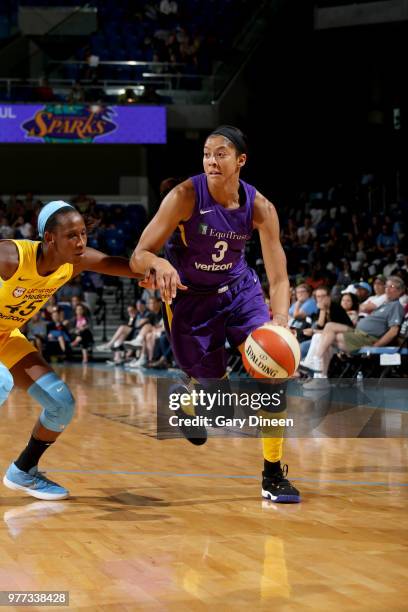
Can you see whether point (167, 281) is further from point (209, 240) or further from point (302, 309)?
point (302, 309)

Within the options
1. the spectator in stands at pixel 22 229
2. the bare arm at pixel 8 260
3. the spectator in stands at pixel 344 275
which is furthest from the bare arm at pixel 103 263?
the spectator in stands at pixel 22 229

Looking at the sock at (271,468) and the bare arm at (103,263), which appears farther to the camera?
the sock at (271,468)

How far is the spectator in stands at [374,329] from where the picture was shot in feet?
33.8

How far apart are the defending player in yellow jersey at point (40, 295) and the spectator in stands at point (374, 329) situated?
18.4 ft

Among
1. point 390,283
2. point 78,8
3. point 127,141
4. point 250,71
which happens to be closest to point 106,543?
point 390,283

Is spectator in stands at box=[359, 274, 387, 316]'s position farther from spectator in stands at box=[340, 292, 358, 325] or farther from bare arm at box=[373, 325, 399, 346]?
bare arm at box=[373, 325, 399, 346]

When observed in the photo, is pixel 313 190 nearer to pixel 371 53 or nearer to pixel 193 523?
pixel 371 53

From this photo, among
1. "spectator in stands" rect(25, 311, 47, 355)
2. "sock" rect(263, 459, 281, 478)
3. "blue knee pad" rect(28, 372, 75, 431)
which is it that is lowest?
"sock" rect(263, 459, 281, 478)

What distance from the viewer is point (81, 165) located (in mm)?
24312

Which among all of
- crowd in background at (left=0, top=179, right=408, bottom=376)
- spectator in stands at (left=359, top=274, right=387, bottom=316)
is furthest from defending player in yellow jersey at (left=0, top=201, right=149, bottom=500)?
spectator in stands at (left=359, top=274, right=387, bottom=316)

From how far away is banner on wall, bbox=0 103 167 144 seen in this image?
805 inches

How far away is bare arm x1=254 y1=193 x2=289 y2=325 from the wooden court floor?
1.22 m

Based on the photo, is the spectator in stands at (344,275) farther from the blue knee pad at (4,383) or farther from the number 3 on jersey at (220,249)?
the blue knee pad at (4,383)

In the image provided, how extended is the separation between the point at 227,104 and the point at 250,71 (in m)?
1.38
